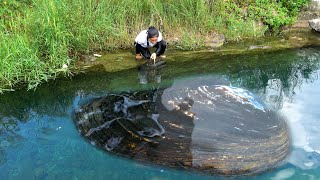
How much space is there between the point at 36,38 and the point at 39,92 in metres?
1.04

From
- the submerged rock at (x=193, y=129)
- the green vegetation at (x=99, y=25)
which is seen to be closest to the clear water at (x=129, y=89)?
the submerged rock at (x=193, y=129)

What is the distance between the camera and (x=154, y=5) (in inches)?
290

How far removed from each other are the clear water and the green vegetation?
441mm

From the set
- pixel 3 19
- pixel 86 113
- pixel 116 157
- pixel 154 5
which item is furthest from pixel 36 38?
pixel 116 157

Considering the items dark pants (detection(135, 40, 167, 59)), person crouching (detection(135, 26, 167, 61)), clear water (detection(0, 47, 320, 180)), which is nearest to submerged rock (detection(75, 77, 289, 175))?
clear water (detection(0, 47, 320, 180))

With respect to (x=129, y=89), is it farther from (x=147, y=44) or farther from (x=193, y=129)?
(x=193, y=129)

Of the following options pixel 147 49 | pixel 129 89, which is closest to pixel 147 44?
pixel 147 49

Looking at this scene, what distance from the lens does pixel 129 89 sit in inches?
233

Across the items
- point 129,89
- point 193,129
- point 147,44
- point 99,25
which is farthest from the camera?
point 99,25

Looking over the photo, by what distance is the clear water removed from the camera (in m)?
4.26

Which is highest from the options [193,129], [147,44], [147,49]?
[147,44]

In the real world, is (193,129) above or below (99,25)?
below

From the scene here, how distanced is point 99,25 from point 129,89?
5.61 feet

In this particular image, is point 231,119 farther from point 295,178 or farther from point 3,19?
point 3,19
